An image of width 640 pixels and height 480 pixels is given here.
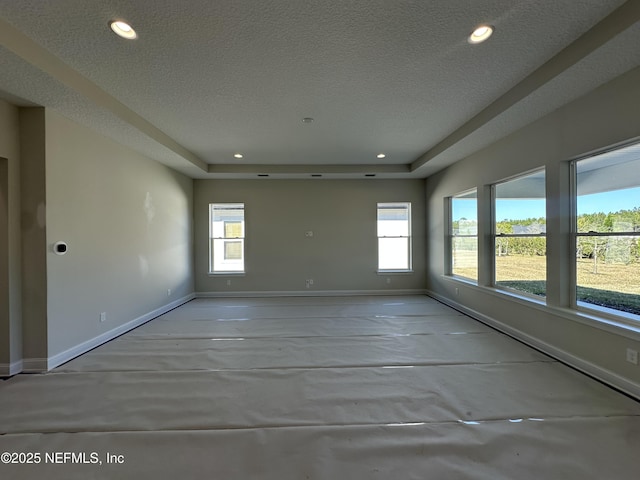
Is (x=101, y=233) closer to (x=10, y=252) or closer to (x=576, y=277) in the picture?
(x=10, y=252)

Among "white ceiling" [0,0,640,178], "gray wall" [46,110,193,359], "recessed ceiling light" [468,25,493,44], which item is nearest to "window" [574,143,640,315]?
"white ceiling" [0,0,640,178]

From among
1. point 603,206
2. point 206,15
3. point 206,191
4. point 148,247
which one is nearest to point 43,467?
point 206,15

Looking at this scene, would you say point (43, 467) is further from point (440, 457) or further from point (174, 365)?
point (440, 457)

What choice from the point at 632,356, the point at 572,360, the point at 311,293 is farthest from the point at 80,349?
the point at 632,356

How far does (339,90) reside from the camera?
9.61 feet

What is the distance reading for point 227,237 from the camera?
261 inches

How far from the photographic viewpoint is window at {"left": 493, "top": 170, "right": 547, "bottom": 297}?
11.5 feet

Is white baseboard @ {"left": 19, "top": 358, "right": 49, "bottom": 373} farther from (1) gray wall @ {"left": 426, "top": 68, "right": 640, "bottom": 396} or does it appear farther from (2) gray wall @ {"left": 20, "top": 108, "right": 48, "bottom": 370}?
(1) gray wall @ {"left": 426, "top": 68, "right": 640, "bottom": 396}

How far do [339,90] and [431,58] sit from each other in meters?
0.90

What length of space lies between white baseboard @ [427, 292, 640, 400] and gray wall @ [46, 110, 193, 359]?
531cm

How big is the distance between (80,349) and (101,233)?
140cm

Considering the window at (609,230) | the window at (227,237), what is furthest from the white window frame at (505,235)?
the window at (227,237)

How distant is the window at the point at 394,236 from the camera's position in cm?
675

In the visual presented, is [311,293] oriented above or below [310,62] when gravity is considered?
below
